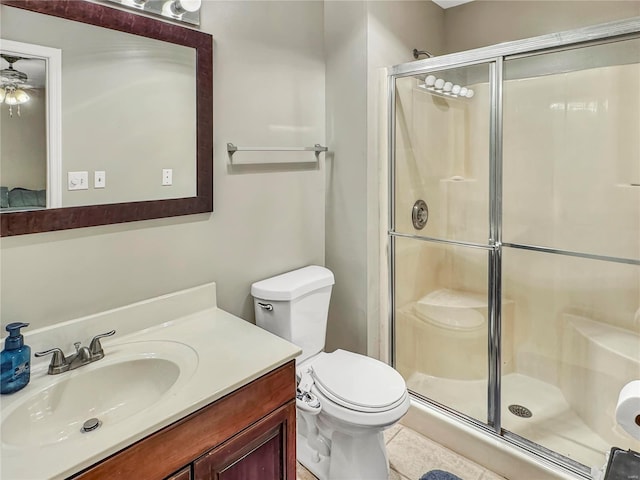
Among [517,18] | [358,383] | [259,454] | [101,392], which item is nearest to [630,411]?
[358,383]

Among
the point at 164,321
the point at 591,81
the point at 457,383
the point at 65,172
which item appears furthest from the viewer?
the point at 457,383

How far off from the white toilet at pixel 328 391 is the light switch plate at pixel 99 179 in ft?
2.51

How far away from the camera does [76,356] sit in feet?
4.22

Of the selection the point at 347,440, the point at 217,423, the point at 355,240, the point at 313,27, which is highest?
the point at 313,27

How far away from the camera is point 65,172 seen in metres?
1.34

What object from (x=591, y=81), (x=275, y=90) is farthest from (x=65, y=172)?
(x=591, y=81)

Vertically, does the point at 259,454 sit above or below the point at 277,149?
below

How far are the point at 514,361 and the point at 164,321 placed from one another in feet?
5.91

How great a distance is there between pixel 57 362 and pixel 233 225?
85 cm

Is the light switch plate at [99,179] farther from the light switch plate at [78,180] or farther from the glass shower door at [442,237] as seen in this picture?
the glass shower door at [442,237]

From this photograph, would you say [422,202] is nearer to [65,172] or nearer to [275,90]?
[275,90]

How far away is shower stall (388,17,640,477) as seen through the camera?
1.93 m

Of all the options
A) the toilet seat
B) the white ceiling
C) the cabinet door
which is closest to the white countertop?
the cabinet door

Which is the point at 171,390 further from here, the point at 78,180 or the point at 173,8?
the point at 173,8
